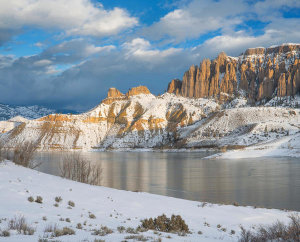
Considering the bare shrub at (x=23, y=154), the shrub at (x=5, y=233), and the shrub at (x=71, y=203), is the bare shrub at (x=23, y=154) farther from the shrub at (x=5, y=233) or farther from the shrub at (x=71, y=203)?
the shrub at (x=5, y=233)

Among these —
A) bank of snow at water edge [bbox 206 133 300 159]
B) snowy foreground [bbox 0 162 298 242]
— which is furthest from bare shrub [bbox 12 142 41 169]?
bank of snow at water edge [bbox 206 133 300 159]

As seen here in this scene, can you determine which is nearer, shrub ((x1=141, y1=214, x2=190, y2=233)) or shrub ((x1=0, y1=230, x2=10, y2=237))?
shrub ((x1=0, y1=230, x2=10, y2=237))

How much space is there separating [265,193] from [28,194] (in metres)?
23.9

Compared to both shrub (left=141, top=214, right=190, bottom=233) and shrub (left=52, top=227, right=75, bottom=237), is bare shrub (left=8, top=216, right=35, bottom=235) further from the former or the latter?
shrub (left=141, top=214, right=190, bottom=233)

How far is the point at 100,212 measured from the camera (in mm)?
14367

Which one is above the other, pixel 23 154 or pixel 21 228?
pixel 23 154

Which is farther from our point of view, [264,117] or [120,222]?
[264,117]

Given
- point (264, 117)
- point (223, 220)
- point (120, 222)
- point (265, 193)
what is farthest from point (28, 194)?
point (264, 117)

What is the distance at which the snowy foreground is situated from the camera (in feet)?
33.4

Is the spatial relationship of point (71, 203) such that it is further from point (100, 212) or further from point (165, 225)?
point (165, 225)

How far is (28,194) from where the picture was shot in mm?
14633

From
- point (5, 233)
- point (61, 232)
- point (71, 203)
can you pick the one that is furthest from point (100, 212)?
point (5, 233)

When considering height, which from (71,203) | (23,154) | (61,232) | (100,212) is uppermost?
(23,154)

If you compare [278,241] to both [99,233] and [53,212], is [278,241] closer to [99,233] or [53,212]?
[99,233]
